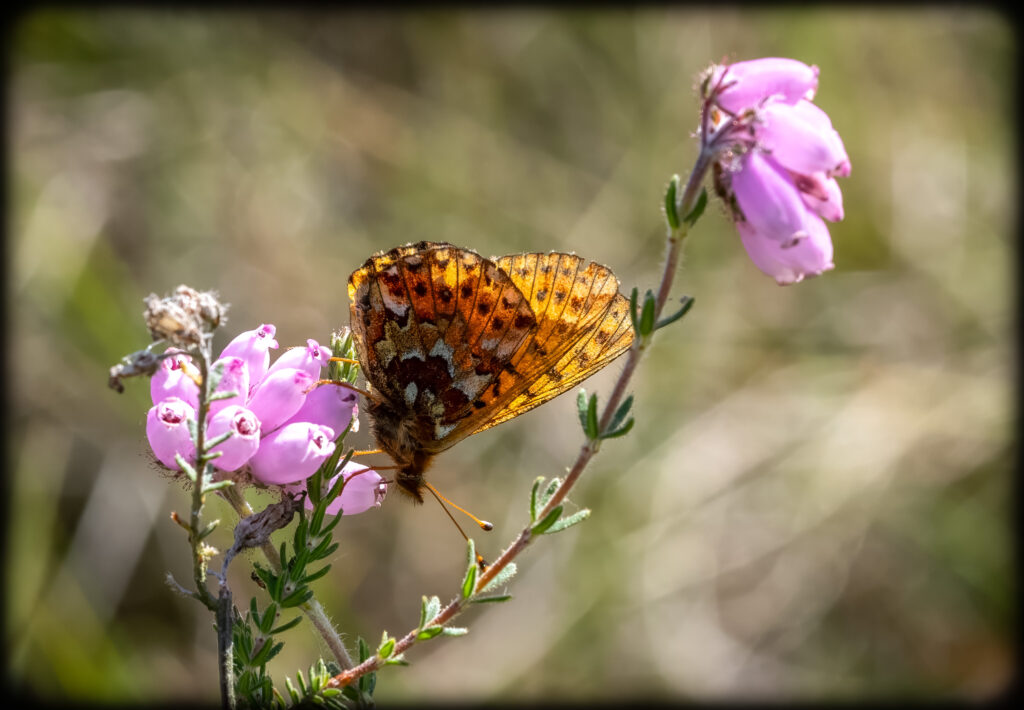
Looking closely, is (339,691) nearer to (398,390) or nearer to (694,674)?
(398,390)

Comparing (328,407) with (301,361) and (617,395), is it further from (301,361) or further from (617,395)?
(617,395)

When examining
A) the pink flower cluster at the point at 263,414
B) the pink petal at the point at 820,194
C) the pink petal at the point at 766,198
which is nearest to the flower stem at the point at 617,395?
the pink petal at the point at 766,198

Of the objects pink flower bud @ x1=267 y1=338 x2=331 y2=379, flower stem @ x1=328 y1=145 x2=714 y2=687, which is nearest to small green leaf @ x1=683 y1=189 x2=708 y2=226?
flower stem @ x1=328 y1=145 x2=714 y2=687

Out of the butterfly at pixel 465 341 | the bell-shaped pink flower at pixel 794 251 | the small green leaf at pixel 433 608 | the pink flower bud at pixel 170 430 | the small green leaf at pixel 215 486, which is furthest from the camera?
the butterfly at pixel 465 341

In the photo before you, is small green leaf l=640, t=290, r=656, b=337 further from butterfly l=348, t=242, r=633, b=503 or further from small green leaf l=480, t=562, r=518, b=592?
small green leaf l=480, t=562, r=518, b=592

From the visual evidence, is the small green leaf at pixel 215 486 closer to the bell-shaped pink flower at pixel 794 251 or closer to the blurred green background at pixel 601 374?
the bell-shaped pink flower at pixel 794 251

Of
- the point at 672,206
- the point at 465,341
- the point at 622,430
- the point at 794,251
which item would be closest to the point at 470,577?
the point at 622,430

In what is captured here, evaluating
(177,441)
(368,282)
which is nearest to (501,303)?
(368,282)
